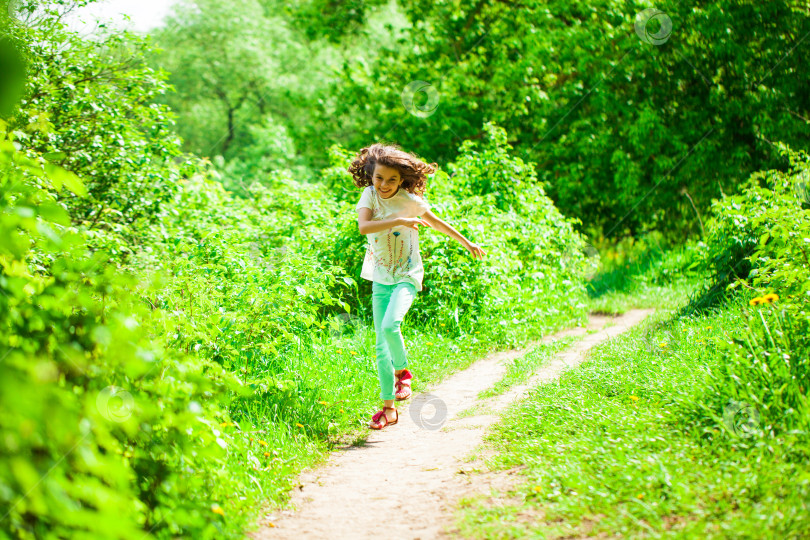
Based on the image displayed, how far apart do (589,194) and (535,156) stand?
54.9 inches

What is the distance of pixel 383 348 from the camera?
14.7ft

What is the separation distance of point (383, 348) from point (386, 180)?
1.16 metres

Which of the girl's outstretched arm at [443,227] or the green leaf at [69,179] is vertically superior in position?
the girl's outstretched arm at [443,227]

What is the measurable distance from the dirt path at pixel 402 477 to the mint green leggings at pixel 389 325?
40 cm

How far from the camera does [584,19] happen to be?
44.5ft

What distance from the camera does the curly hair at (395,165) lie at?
4.34 meters

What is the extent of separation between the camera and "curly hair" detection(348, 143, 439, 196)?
434cm

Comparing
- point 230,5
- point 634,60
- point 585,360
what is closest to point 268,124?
point 230,5

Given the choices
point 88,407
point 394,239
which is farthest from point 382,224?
point 88,407

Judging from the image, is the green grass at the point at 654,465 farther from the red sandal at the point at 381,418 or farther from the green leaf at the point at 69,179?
the green leaf at the point at 69,179

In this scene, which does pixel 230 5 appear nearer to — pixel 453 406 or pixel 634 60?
pixel 634 60

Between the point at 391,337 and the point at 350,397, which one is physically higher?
the point at 391,337

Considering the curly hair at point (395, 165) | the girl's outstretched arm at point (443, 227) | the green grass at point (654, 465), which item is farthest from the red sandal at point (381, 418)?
the curly hair at point (395, 165)

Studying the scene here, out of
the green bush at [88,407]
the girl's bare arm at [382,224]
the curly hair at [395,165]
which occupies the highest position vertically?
the curly hair at [395,165]
